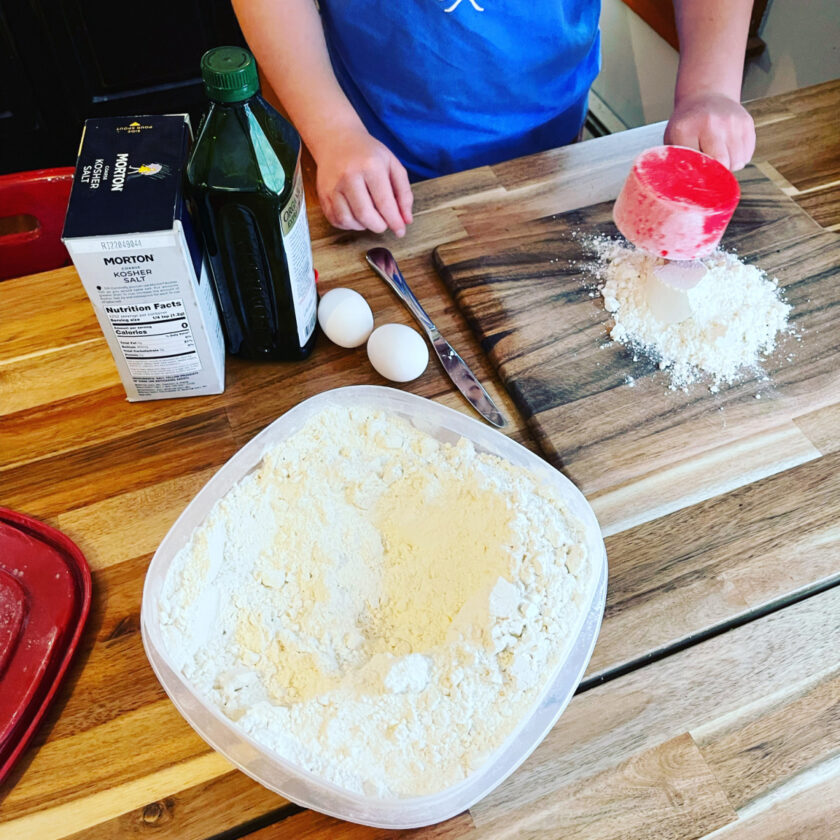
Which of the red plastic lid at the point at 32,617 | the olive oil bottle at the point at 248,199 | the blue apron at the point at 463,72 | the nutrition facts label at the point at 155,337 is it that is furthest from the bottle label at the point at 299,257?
the blue apron at the point at 463,72

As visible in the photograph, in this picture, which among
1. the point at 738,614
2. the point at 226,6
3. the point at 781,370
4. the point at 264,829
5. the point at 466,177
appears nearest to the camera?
the point at 264,829

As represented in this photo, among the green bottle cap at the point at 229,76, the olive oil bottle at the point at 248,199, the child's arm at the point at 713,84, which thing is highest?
the green bottle cap at the point at 229,76

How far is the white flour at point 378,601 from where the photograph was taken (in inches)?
21.8

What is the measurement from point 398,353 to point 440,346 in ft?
0.23

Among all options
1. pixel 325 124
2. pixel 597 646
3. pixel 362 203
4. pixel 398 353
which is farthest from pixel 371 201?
pixel 597 646

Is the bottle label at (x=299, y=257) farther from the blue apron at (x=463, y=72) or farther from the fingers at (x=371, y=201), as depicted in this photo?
the blue apron at (x=463, y=72)

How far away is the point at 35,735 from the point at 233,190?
0.47m

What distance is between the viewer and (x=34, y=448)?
0.76m

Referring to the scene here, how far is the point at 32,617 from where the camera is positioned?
63cm

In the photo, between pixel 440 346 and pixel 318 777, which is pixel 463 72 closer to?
pixel 440 346

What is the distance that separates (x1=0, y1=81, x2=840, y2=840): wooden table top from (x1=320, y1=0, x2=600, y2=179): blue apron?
0.92 ft

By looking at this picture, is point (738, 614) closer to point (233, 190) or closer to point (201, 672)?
point (201, 672)

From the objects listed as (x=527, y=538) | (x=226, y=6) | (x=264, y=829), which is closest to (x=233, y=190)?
(x=527, y=538)

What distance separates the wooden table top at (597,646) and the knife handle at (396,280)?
1cm
